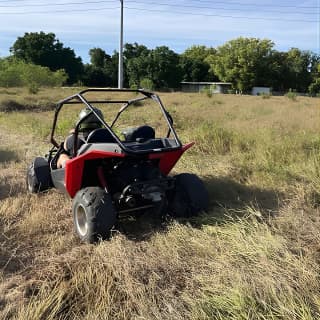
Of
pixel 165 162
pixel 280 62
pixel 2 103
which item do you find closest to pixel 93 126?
pixel 165 162

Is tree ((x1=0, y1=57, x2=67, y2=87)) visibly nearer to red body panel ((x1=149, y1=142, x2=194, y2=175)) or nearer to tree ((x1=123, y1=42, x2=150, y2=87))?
tree ((x1=123, y1=42, x2=150, y2=87))

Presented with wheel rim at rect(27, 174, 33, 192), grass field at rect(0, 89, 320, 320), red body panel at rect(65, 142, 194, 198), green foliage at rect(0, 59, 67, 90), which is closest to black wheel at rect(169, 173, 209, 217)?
grass field at rect(0, 89, 320, 320)

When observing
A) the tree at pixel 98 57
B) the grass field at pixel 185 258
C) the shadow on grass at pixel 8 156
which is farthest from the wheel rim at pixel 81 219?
the tree at pixel 98 57

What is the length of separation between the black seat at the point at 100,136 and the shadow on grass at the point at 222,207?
94cm

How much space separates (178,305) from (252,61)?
76.5m

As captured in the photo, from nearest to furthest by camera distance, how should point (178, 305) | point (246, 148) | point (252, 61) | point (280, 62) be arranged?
point (178, 305) → point (246, 148) → point (252, 61) → point (280, 62)

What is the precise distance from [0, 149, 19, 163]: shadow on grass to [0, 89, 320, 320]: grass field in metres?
2.08

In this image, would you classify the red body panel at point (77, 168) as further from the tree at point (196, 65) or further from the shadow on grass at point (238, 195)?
the tree at point (196, 65)

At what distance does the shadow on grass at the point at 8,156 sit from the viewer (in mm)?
8259

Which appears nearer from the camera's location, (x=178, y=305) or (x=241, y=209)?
(x=178, y=305)

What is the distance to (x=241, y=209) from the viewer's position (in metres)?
4.96

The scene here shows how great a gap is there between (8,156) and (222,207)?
509cm

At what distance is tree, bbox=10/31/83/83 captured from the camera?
249 feet

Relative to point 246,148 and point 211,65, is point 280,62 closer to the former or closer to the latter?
point 211,65
